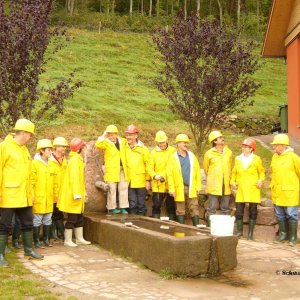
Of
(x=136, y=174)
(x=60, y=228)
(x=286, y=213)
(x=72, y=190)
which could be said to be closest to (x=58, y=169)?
(x=72, y=190)

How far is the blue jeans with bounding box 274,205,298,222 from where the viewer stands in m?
9.12

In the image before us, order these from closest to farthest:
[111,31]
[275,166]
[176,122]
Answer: [275,166]
[176,122]
[111,31]

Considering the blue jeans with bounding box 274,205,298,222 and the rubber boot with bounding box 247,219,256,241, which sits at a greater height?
the blue jeans with bounding box 274,205,298,222

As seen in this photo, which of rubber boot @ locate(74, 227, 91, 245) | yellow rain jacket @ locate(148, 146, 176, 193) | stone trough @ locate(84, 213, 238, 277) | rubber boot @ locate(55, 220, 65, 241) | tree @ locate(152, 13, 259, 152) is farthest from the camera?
tree @ locate(152, 13, 259, 152)

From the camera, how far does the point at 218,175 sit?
31.7 ft

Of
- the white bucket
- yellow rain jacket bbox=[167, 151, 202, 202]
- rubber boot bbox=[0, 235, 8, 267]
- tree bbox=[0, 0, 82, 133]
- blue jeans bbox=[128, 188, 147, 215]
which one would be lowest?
rubber boot bbox=[0, 235, 8, 267]

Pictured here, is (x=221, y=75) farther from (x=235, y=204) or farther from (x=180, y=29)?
(x=235, y=204)

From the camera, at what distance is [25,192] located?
7504 mm

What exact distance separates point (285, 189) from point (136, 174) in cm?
266

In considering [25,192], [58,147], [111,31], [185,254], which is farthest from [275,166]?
[111,31]

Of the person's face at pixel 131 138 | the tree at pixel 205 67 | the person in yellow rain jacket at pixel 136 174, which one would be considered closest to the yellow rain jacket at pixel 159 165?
the person in yellow rain jacket at pixel 136 174

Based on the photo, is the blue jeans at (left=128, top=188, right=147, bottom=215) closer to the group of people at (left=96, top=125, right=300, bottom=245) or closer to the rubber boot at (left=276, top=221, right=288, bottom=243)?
the group of people at (left=96, top=125, right=300, bottom=245)

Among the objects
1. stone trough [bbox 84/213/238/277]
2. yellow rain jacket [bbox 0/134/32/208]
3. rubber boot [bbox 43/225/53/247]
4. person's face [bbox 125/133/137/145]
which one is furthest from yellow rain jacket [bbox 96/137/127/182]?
yellow rain jacket [bbox 0/134/32/208]

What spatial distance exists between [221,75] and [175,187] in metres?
4.84
